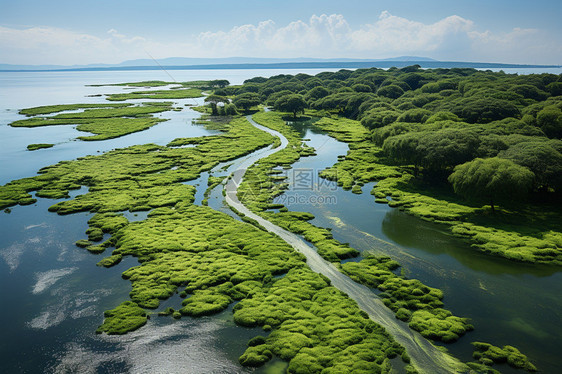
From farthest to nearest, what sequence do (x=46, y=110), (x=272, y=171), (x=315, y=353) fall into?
(x=46, y=110)
(x=272, y=171)
(x=315, y=353)

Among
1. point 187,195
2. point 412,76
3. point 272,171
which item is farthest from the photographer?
point 412,76

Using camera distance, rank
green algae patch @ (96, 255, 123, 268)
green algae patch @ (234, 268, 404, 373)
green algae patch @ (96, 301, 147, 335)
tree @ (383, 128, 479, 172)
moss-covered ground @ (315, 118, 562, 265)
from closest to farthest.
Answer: green algae patch @ (234, 268, 404, 373) < green algae patch @ (96, 301, 147, 335) < green algae patch @ (96, 255, 123, 268) < moss-covered ground @ (315, 118, 562, 265) < tree @ (383, 128, 479, 172)

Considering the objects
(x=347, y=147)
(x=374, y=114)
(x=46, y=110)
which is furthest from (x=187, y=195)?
(x=46, y=110)

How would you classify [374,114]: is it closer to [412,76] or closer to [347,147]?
[347,147]

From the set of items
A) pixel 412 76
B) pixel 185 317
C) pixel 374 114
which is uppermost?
pixel 412 76

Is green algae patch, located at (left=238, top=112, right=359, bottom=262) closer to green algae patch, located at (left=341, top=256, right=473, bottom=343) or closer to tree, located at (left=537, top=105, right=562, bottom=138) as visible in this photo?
green algae patch, located at (left=341, top=256, right=473, bottom=343)

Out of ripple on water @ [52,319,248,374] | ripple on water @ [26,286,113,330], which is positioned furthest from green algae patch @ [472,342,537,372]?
ripple on water @ [26,286,113,330]
